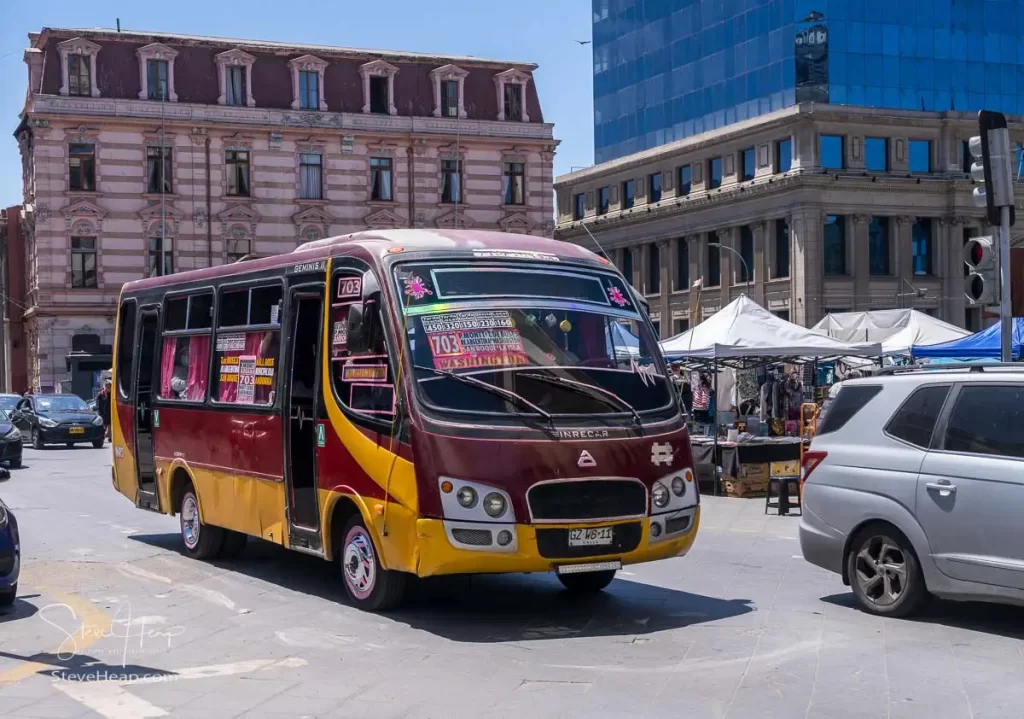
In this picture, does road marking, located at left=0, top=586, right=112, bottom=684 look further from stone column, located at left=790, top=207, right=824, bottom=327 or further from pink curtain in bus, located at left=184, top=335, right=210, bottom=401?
stone column, located at left=790, top=207, right=824, bottom=327

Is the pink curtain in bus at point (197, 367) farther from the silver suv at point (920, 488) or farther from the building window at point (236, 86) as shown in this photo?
the building window at point (236, 86)

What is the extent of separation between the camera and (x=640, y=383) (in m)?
10.5

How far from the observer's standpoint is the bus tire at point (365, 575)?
10.4 meters

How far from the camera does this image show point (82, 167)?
51750 mm

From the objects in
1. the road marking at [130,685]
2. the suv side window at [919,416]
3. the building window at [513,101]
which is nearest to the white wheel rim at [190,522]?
the road marking at [130,685]

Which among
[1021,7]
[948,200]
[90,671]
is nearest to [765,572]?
[90,671]

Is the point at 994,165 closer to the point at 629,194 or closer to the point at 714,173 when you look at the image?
the point at 714,173

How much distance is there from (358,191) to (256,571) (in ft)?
141

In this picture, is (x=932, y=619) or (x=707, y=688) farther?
(x=932, y=619)

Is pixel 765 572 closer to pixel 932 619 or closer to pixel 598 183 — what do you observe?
pixel 932 619

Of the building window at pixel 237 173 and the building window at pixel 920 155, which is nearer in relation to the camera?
the building window at pixel 237 173

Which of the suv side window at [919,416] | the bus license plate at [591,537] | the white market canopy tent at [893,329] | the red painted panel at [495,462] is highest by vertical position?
the white market canopy tent at [893,329]

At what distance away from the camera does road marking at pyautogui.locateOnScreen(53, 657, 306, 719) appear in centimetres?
748

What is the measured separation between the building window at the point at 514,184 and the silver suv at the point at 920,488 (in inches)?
1841
